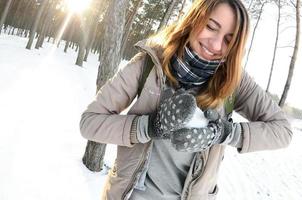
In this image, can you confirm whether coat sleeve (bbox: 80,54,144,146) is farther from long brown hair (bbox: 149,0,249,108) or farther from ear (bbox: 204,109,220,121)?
ear (bbox: 204,109,220,121)

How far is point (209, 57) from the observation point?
2104 millimetres

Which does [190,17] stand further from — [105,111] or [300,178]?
[300,178]

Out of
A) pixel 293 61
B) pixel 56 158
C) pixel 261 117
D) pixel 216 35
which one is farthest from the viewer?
pixel 293 61

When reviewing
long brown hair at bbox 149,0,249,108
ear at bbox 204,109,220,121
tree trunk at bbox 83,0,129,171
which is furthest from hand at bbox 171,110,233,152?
tree trunk at bbox 83,0,129,171

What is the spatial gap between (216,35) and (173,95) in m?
0.40

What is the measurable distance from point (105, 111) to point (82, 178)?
3.36 meters

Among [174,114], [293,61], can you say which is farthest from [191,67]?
[293,61]

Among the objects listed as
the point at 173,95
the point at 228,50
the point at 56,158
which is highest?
the point at 228,50

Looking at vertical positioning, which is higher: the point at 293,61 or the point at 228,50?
the point at 293,61

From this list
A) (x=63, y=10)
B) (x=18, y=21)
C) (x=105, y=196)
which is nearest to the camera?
(x=105, y=196)

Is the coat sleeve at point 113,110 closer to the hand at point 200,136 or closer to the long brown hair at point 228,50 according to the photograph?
the long brown hair at point 228,50

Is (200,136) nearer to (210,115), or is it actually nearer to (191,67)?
(210,115)

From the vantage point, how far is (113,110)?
208 centimetres

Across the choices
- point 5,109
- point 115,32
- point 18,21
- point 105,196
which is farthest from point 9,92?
point 18,21
